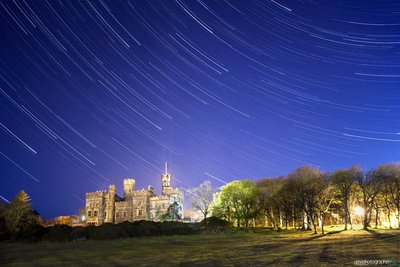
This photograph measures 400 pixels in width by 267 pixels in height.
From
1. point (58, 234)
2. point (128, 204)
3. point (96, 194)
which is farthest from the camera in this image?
point (96, 194)

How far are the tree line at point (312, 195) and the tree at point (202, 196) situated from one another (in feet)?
5.71

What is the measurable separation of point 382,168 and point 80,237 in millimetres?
57910

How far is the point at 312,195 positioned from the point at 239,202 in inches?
855

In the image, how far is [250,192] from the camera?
78.3m

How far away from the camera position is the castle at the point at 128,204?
118369 mm

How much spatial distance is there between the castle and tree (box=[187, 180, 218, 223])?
897 inches

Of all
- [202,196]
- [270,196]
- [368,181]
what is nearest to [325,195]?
[368,181]

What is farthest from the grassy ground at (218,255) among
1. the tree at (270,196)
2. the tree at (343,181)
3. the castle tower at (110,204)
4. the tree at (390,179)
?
the castle tower at (110,204)

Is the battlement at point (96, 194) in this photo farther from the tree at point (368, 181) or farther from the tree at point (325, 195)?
the tree at point (368, 181)

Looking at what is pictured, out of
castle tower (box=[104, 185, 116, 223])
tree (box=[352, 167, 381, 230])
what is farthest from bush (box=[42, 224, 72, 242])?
castle tower (box=[104, 185, 116, 223])

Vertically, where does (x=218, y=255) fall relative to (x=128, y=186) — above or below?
below

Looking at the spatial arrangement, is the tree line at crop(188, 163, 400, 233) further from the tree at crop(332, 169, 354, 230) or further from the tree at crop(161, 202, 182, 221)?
the tree at crop(161, 202, 182, 221)

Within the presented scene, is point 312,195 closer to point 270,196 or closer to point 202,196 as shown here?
point 270,196

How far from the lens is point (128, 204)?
124312 millimetres
